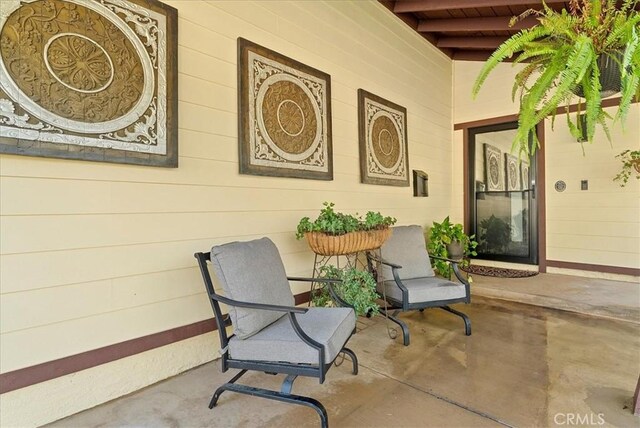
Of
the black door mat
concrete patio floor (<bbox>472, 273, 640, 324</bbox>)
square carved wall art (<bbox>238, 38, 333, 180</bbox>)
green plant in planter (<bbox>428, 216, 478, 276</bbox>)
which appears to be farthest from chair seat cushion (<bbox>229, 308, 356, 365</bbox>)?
the black door mat

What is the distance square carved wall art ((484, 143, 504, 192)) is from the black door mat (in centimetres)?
121

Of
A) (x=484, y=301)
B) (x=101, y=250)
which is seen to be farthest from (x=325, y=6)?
(x=484, y=301)

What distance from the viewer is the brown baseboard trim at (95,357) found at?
1715 millimetres

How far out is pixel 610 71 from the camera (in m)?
1.61

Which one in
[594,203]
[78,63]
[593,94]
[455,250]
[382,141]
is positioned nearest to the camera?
[593,94]

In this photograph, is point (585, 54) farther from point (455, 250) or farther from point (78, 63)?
point (455, 250)

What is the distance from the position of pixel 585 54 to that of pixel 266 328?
6.71 ft

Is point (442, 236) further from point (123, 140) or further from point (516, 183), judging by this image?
point (123, 140)

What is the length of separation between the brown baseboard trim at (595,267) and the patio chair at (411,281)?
246cm

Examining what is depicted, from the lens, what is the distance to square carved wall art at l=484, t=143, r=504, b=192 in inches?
208

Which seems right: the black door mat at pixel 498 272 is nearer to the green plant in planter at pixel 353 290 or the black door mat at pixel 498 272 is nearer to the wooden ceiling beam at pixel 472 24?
the green plant in planter at pixel 353 290

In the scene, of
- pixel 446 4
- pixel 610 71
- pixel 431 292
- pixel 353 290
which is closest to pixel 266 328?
pixel 353 290

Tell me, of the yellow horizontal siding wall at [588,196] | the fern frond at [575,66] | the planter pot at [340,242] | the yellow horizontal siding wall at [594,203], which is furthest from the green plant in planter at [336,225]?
the yellow horizontal siding wall at [594,203]

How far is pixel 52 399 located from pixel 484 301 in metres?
3.99
